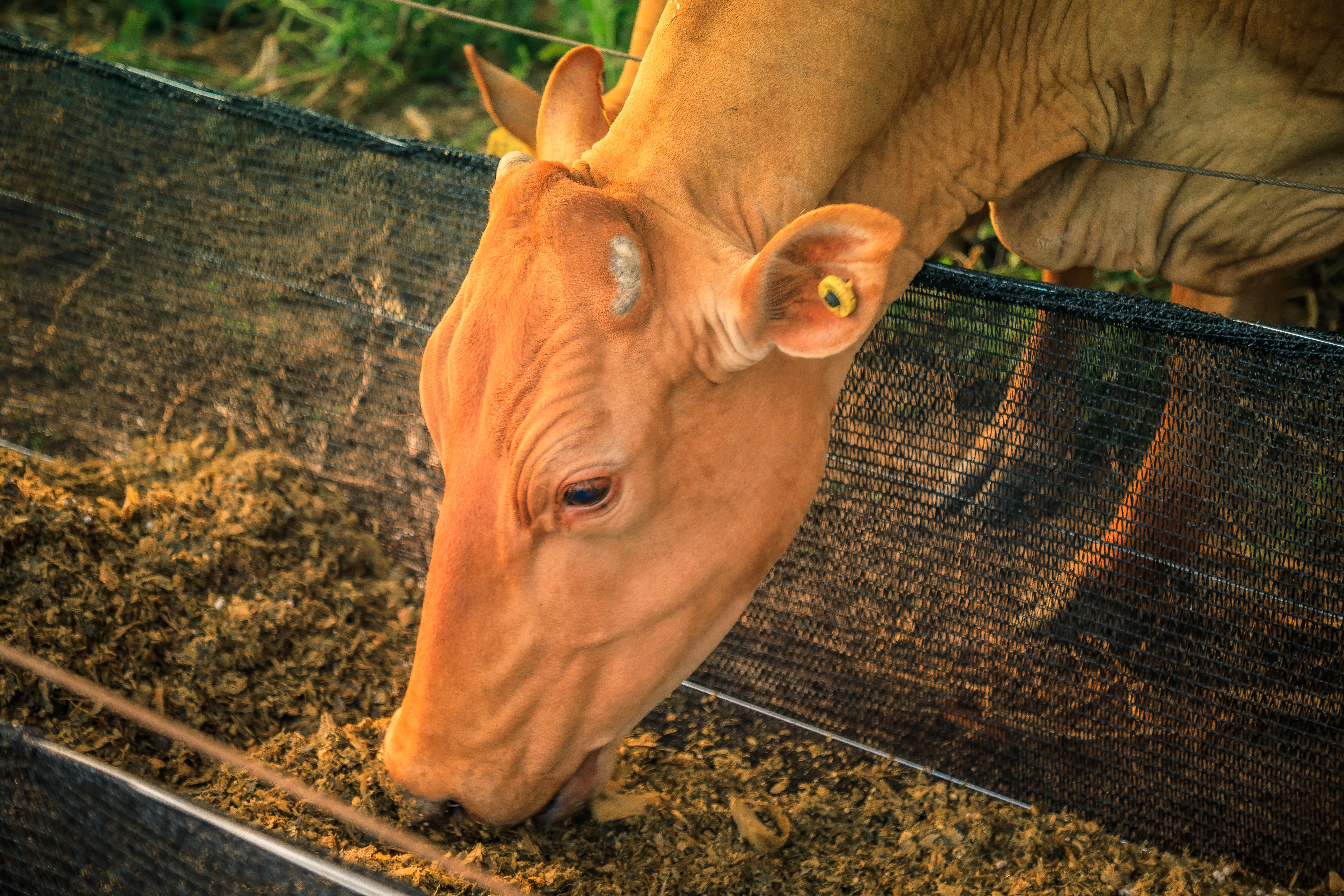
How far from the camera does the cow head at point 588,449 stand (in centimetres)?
177

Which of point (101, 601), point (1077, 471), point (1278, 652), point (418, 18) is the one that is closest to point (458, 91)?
point (418, 18)

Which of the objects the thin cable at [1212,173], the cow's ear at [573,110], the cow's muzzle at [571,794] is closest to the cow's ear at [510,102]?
the thin cable at [1212,173]

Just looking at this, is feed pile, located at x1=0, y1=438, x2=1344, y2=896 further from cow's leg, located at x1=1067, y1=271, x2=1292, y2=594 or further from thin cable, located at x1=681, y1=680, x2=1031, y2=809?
cow's leg, located at x1=1067, y1=271, x2=1292, y2=594

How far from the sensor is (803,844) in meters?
2.31

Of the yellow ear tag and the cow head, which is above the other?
the yellow ear tag

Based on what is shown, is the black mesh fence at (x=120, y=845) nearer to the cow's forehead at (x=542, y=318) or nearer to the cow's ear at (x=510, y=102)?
the cow's forehead at (x=542, y=318)

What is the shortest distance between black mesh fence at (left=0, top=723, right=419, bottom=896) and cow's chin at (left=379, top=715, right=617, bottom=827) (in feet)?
0.65

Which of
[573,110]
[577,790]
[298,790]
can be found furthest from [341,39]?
[577,790]

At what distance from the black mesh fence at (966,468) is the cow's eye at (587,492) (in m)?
0.85

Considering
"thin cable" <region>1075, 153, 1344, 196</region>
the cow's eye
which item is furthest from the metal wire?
the cow's eye

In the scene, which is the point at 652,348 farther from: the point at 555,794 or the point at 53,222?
the point at 53,222

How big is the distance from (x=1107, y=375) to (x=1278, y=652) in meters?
0.67

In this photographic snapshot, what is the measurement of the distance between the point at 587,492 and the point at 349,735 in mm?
934

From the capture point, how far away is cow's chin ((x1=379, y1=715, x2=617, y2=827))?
1946 millimetres
